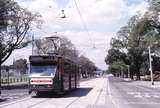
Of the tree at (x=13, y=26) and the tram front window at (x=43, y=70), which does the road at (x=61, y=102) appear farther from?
the tree at (x=13, y=26)

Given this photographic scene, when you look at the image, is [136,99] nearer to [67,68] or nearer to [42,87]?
[42,87]

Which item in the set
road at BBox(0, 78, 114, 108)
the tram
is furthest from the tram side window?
road at BBox(0, 78, 114, 108)

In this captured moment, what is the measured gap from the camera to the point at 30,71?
28594mm

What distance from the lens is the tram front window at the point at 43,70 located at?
28.2 m

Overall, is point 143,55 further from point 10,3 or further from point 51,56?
point 51,56

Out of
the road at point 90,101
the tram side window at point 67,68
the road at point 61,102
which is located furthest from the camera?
A: the tram side window at point 67,68

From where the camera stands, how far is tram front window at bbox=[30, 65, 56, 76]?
2825cm

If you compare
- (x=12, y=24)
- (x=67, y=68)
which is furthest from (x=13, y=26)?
(x=67, y=68)

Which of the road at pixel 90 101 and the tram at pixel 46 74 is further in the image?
the tram at pixel 46 74

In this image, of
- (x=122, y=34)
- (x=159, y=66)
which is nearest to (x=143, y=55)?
(x=122, y=34)

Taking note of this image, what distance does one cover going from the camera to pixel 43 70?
93.4 feet

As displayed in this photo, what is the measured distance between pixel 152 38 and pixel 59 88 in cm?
4145

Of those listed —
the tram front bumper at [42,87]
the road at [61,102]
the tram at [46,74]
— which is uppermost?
the tram at [46,74]

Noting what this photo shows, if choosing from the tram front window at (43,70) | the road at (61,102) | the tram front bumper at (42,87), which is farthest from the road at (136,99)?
the tram front window at (43,70)
